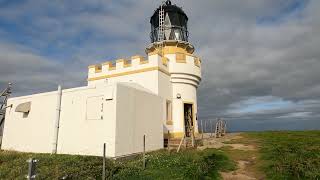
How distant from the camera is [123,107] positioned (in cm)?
1534

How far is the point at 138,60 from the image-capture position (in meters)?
21.9

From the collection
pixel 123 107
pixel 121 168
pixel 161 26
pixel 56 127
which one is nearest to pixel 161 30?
pixel 161 26

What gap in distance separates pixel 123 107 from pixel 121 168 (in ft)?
12.6

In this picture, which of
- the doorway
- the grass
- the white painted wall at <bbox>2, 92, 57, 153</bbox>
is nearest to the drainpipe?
the white painted wall at <bbox>2, 92, 57, 153</bbox>

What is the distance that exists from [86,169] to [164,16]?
1774 centimetres

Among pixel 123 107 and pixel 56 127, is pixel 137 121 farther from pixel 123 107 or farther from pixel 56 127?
pixel 56 127

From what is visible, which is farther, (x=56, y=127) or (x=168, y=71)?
(x=168, y=71)

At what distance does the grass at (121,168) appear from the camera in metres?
11.3

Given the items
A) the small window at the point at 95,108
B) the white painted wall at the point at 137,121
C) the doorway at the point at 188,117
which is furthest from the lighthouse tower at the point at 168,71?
the small window at the point at 95,108

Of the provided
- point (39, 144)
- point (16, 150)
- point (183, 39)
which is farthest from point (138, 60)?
point (16, 150)

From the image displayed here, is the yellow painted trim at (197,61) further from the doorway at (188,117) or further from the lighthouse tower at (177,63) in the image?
the doorway at (188,117)

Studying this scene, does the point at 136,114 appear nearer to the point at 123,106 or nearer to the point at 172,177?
the point at 123,106

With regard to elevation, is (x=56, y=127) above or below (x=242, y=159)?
above

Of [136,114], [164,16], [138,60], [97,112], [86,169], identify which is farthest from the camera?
[164,16]
